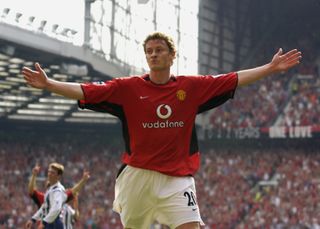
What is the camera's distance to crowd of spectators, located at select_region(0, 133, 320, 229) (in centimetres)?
3475

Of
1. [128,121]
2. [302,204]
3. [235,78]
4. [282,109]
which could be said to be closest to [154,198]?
[128,121]

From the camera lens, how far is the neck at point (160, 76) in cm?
663

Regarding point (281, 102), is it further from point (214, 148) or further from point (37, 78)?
point (37, 78)

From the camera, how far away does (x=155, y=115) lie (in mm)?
6543

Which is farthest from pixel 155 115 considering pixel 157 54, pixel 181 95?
pixel 157 54

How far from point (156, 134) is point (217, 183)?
108 feet

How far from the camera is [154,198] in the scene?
6.57 m

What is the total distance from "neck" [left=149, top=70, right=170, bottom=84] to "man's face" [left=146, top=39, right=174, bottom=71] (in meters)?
0.08

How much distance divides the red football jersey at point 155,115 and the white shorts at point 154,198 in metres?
0.08

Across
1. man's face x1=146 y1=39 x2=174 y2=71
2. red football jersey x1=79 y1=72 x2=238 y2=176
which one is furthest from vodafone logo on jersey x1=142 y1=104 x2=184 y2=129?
man's face x1=146 y1=39 x2=174 y2=71

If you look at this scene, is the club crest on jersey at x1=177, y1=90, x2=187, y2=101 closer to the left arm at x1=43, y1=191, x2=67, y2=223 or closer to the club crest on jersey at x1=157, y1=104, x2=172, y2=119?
the club crest on jersey at x1=157, y1=104, x2=172, y2=119

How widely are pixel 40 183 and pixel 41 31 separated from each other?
31.1 ft

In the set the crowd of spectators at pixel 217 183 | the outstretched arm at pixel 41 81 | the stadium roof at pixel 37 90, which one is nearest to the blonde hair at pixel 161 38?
the outstretched arm at pixel 41 81

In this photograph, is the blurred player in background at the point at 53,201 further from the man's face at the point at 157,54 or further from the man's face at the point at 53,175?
the man's face at the point at 157,54
